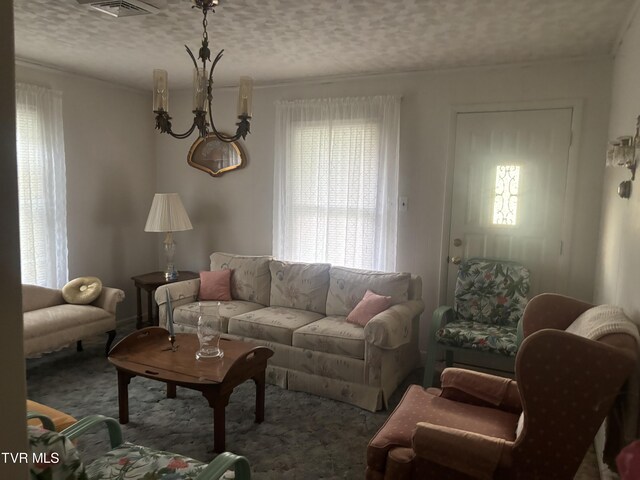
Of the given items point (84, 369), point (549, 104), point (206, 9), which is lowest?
point (84, 369)

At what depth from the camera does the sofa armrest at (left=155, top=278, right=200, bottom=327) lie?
402cm

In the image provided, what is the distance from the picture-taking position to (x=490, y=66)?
3693 mm

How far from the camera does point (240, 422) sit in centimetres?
294

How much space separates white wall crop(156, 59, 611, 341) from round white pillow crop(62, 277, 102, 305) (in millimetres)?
1270

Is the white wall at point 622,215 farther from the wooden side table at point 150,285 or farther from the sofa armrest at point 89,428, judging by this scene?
the wooden side table at point 150,285

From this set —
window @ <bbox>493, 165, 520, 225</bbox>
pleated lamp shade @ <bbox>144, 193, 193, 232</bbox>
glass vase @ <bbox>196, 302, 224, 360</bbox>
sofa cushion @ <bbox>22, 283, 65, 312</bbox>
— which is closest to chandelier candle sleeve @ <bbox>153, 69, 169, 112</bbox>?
glass vase @ <bbox>196, 302, 224, 360</bbox>

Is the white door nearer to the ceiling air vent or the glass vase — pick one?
the glass vase

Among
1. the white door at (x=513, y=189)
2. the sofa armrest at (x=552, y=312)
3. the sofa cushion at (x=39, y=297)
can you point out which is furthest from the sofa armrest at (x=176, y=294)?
the sofa armrest at (x=552, y=312)

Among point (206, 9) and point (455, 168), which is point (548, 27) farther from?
point (206, 9)

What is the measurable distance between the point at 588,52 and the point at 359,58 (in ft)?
5.40

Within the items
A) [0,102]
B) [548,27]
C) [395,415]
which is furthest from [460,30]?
[0,102]

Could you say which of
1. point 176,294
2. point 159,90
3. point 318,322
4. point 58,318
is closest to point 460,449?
point 318,322

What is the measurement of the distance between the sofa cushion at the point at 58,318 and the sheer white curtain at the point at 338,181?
5.73 ft

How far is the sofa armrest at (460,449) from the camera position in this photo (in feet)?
5.53
